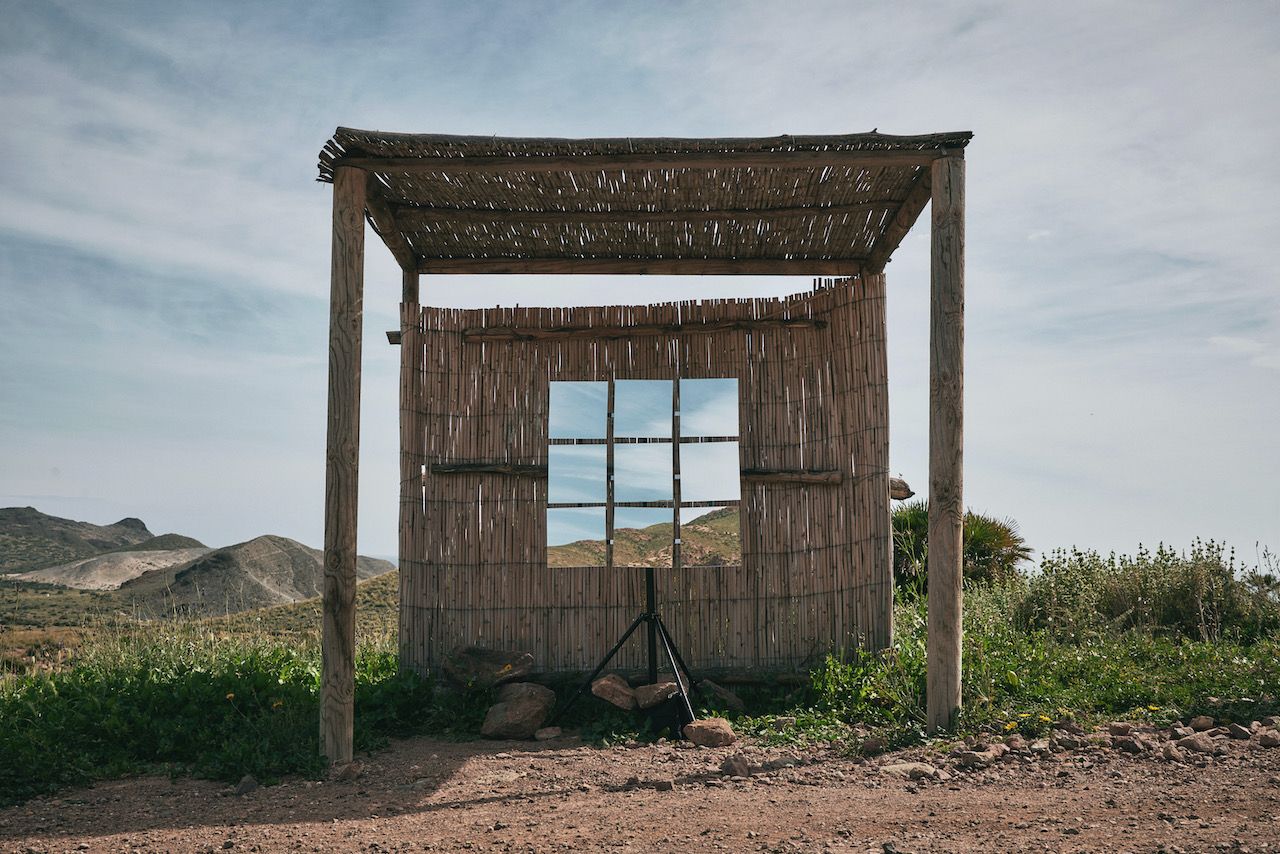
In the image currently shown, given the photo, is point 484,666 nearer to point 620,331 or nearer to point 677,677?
point 677,677

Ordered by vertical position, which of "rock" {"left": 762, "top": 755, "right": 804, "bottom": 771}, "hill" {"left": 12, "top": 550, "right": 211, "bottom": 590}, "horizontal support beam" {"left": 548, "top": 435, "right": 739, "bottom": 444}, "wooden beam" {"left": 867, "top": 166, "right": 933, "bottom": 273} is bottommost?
"hill" {"left": 12, "top": 550, "right": 211, "bottom": 590}

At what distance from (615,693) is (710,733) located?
88 cm

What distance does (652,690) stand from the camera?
6.80 metres

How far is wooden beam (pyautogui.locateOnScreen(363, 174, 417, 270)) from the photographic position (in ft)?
22.7

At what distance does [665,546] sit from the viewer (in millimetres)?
8062

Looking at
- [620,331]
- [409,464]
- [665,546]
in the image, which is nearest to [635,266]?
[620,331]

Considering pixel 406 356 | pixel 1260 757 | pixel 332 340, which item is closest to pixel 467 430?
pixel 406 356

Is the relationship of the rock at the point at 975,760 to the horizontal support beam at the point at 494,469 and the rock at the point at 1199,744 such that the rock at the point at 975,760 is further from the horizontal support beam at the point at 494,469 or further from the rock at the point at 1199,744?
the horizontal support beam at the point at 494,469

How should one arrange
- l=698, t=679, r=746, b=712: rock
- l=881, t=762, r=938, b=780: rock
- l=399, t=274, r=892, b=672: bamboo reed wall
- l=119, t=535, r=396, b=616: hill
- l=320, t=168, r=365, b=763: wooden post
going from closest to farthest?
l=881, t=762, r=938, b=780: rock, l=320, t=168, r=365, b=763: wooden post, l=698, t=679, r=746, b=712: rock, l=399, t=274, r=892, b=672: bamboo reed wall, l=119, t=535, r=396, b=616: hill

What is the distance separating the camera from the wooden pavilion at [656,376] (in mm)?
7305

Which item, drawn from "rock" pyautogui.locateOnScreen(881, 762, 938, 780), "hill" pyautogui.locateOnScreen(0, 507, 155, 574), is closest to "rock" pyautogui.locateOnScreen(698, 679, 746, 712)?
"rock" pyautogui.locateOnScreen(881, 762, 938, 780)

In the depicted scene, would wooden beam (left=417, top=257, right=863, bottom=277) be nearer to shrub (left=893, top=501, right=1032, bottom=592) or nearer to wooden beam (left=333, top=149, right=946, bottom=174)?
wooden beam (left=333, top=149, right=946, bottom=174)

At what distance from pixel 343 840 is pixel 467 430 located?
4.00 meters

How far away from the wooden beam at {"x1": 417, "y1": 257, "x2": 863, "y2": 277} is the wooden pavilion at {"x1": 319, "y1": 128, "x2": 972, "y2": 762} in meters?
0.02
